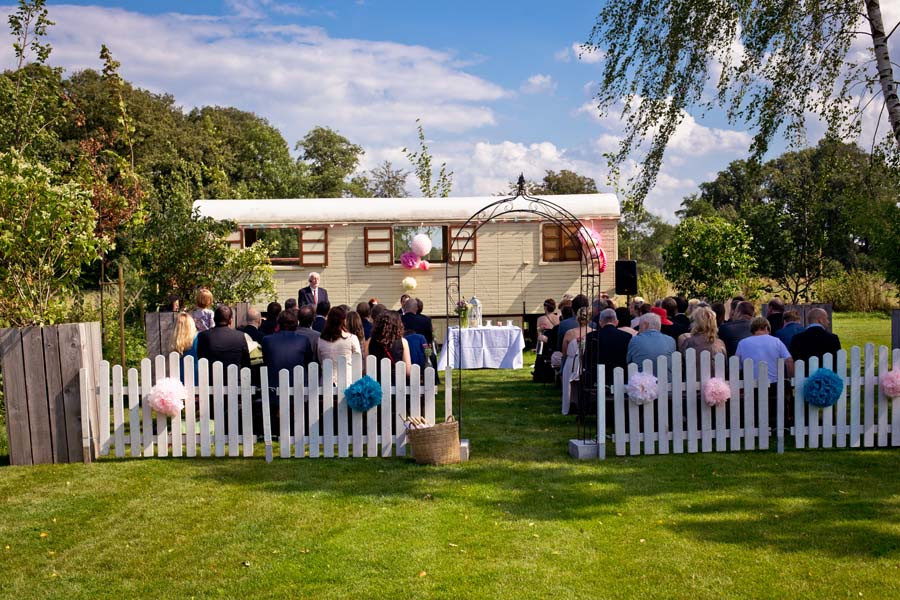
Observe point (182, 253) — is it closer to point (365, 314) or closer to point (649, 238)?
point (365, 314)

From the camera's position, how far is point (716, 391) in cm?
759

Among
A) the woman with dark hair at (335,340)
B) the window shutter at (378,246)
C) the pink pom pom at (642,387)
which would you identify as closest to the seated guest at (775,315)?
the pink pom pom at (642,387)

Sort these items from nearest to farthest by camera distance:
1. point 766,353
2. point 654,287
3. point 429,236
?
1. point 766,353
2. point 429,236
3. point 654,287

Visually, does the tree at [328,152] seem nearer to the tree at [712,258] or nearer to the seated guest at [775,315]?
the tree at [712,258]

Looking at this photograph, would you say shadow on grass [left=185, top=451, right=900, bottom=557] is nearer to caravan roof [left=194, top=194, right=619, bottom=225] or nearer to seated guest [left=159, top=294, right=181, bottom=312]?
seated guest [left=159, top=294, right=181, bottom=312]

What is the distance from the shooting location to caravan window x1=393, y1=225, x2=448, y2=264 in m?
19.4

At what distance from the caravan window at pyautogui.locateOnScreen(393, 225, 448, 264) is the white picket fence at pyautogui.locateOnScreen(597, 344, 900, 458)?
38.3 ft

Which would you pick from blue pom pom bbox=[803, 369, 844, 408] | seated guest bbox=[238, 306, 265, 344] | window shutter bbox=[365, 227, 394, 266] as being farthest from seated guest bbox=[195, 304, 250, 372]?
window shutter bbox=[365, 227, 394, 266]

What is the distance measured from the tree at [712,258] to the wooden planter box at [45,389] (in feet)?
48.2

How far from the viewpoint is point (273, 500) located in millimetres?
6371

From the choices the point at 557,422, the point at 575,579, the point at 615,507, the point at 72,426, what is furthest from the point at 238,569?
the point at 557,422

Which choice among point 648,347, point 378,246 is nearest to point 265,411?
point 648,347

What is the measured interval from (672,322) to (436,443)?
5.07 metres

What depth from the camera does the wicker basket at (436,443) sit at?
7.28 m
